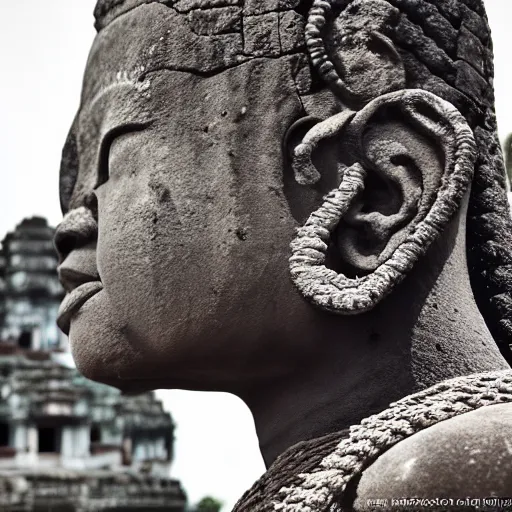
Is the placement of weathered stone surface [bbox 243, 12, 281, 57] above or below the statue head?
above

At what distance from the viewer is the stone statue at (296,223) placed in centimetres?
413

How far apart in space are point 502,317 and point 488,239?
298mm

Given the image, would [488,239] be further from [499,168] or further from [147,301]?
[147,301]

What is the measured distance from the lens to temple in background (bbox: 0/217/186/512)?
37.5 feet

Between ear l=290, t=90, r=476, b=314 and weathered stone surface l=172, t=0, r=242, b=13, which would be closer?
ear l=290, t=90, r=476, b=314

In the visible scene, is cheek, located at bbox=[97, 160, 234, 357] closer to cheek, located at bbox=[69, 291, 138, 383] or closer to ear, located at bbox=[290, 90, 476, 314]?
cheek, located at bbox=[69, 291, 138, 383]

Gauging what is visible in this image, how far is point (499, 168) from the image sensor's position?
15.6 ft

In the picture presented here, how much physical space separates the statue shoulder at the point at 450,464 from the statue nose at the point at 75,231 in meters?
1.56

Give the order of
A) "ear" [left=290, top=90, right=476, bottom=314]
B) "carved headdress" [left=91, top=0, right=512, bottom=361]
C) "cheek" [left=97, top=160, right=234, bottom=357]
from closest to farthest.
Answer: "ear" [left=290, top=90, right=476, bottom=314] → "cheek" [left=97, top=160, right=234, bottom=357] → "carved headdress" [left=91, top=0, right=512, bottom=361]

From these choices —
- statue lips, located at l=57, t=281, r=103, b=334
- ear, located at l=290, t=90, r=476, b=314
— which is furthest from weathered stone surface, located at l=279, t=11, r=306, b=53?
statue lips, located at l=57, t=281, r=103, b=334

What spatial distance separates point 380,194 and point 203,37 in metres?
0.88

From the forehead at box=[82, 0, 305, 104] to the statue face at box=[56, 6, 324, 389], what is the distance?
0.02m

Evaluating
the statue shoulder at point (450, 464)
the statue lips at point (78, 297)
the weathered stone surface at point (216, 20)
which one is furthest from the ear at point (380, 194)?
the statue lips at point (78, 297)

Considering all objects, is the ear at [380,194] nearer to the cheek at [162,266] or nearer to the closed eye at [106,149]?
the cheek at [162,266]
